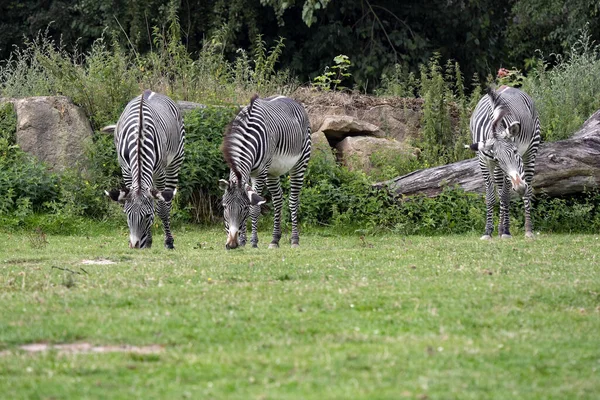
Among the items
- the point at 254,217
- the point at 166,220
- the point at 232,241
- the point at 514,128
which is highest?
the point at 514,128

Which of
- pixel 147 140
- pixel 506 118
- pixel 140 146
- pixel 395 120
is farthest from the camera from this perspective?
pixel 395 120

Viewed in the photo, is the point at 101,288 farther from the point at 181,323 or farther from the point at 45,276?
the point at 181,323

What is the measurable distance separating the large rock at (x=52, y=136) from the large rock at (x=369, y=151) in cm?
555

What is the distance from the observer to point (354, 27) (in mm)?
30672

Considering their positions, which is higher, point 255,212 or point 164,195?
point 164,195

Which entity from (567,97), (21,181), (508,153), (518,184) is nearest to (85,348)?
(518,184)

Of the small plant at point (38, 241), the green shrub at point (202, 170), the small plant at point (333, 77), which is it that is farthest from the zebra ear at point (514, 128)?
the small plant at point (38, 241)

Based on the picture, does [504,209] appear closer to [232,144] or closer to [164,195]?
[232,144]

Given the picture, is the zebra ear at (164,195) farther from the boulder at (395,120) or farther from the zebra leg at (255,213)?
the boulder at (395,120)

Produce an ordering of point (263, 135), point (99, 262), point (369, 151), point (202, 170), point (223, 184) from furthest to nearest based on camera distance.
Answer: point (369, 151)
point (202, 170)
point (263, 135)
point (223, 184)
point (99, 262)

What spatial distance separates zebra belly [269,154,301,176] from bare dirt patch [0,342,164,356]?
324 inches

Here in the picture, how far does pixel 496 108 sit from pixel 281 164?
3991mm

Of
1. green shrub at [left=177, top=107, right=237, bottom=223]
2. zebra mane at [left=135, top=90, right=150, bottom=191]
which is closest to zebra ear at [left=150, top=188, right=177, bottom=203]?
zebra mane at [left=135, top=90, right=150, bottom=191]

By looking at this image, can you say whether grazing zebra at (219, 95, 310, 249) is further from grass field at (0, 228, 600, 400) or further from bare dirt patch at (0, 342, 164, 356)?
bare dirt patch at (0, 342, 164, 356)
